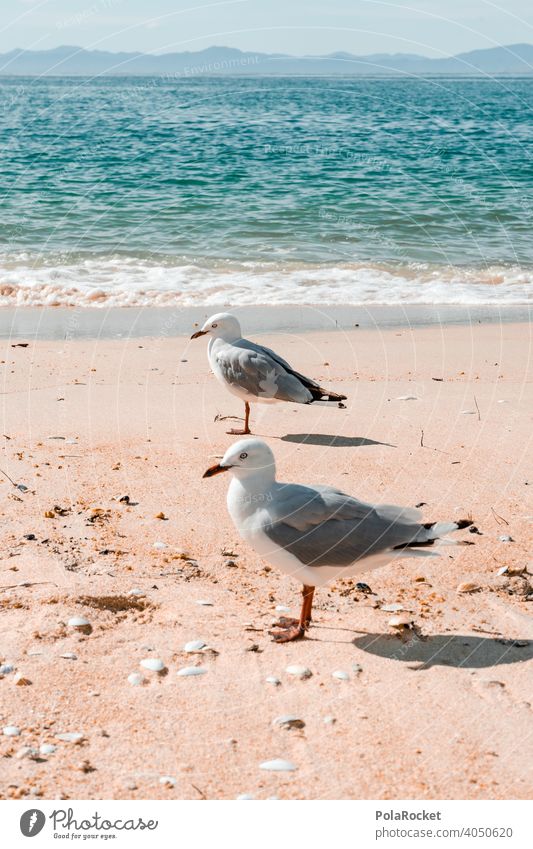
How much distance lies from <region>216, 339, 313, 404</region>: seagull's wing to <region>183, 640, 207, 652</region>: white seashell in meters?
4.19

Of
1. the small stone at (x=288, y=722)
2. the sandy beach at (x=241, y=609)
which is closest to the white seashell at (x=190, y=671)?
the sandy beach at (x=241, y=609)

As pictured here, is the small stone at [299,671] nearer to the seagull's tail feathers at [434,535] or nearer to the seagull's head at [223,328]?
the seagull's tail feathers at [434,535]

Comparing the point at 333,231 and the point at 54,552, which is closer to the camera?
the point at 54,552

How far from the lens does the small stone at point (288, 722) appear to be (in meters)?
4.35

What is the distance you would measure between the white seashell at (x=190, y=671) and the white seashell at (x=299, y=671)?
0.43m

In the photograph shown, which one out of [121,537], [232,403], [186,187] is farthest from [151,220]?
[121,537]

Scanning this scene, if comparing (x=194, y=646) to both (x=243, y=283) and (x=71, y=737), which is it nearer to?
(x=71, y=737)

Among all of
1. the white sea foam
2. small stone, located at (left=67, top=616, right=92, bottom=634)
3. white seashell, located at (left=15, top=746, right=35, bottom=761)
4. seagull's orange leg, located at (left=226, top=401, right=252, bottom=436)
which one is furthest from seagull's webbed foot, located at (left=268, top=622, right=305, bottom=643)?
the white sea foam

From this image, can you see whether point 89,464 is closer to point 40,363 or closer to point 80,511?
point 80,511

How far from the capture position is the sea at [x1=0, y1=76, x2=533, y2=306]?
637 inches

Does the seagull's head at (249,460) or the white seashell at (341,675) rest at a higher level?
the seagull's head at (249,460)

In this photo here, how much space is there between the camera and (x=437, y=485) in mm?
7520

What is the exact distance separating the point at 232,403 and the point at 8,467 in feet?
10.1

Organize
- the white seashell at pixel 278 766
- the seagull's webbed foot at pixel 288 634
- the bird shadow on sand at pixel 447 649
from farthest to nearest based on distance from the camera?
the seagull's webbed foot at pixel 288 634 → the bird shadow on sand at pixel 447 649 → the white seashell at pixel 278 766
